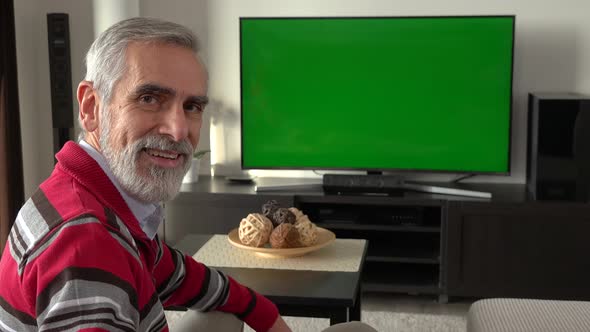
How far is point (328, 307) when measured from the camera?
2.26 meters

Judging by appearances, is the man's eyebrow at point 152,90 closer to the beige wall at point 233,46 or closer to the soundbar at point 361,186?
the soundbar at point 361,186

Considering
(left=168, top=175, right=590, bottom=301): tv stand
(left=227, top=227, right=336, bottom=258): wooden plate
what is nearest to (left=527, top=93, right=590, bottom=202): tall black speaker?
(left=168, top=175, right=590, bottom=301): tv stand

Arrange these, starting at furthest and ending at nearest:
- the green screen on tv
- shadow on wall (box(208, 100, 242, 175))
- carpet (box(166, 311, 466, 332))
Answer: shadow on wall (box(208, 100, 242, 175)) < the green screen on tv < carpet (box(166, 311, 466, 332))

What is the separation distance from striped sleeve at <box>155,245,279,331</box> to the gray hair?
0.52 meters

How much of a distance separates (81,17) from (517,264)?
282 cm

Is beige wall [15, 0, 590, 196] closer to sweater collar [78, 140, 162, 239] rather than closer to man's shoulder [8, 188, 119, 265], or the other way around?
sweater collar [78, 140, 162, 239]

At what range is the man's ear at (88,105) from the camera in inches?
59.0

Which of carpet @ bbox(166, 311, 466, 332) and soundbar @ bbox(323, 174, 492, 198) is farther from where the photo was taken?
soundbar @ bbox(323, 174, 492, 198)

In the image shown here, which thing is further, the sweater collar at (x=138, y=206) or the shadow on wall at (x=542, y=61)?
the shadow on wall at (x=542, y=61)

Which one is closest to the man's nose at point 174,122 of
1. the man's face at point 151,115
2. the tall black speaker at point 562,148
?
the man's face at point 151,115

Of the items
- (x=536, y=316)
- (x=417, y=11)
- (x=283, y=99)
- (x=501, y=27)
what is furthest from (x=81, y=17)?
(x=536, y=316)

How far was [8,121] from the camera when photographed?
401cm

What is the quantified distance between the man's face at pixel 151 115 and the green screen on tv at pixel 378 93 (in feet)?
8.43

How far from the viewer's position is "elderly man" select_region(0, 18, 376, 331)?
1.18 meters
